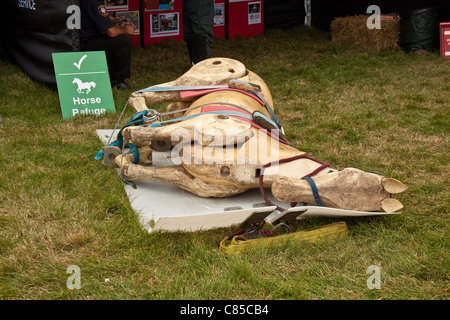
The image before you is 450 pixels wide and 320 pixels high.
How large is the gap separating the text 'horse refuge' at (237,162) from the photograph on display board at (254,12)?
19.3 ft

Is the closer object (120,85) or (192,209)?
(192,209)

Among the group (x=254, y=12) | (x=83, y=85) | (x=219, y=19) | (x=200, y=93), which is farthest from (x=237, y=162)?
(x=254, y=12)

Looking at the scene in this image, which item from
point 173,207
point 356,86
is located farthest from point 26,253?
point 356,86

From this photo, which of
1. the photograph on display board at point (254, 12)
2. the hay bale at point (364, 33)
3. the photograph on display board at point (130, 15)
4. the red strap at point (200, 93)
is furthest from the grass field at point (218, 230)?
the photograph on display board at point (254, 12)

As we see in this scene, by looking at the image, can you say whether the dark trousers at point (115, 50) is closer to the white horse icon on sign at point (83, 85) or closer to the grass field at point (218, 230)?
the grass field at point (218, 230)

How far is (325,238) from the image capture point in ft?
8.07

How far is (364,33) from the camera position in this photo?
781 centimetres

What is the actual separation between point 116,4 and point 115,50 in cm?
214

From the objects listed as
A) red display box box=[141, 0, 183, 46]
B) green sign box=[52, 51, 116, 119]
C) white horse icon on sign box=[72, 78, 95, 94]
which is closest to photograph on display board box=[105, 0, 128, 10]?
red display box box=[141, 0, 183, 46]

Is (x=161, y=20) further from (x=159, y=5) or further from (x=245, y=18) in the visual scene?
(x=245, y=18)

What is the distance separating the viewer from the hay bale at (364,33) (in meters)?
7.53

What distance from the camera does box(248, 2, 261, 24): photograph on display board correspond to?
28.9 feet

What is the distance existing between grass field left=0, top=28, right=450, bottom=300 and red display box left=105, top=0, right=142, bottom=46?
7.52 ft

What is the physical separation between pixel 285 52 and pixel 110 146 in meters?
4.76
